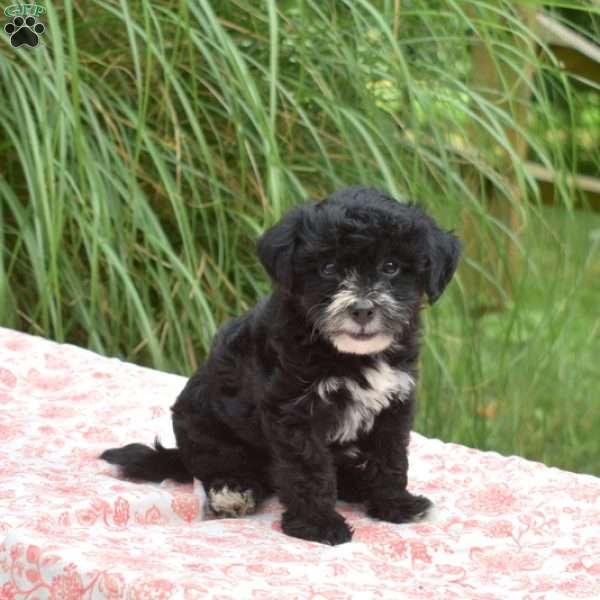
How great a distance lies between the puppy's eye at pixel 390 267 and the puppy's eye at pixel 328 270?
0.33ft

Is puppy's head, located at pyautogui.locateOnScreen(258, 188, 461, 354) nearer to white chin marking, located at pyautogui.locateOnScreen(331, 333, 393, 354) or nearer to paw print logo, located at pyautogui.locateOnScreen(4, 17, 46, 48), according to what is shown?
white chin marking, located at pyautogui.locateOnScreen(331, 333, 393, 354)

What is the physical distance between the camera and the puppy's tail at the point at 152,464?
3062mm

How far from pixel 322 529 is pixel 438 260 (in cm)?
63

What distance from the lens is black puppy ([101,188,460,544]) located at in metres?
2.52

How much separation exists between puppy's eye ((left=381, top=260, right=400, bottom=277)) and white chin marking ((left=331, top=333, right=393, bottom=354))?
133 mm

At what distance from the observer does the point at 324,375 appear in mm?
2625

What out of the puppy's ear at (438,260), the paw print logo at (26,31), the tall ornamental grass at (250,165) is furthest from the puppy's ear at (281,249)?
the paw print logo at (26,31)

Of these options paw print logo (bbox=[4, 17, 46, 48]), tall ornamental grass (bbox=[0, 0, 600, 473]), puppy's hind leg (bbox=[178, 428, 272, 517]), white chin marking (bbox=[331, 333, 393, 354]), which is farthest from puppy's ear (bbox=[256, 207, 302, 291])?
paw print logo (bbox=[4, 17, 46, 48])

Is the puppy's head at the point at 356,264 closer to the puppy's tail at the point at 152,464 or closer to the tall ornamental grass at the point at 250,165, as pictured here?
the puppy's tail at the point at 152,464

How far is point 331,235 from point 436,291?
27 centimetres

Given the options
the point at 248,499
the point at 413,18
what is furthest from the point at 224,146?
the point at 248,499

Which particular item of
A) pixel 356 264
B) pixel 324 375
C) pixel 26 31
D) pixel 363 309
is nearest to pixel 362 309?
pixel 363 309

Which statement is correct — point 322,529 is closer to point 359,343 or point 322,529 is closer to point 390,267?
point 359,343

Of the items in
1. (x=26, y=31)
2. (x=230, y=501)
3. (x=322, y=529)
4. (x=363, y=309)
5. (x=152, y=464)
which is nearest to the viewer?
(x=363, y=309)
